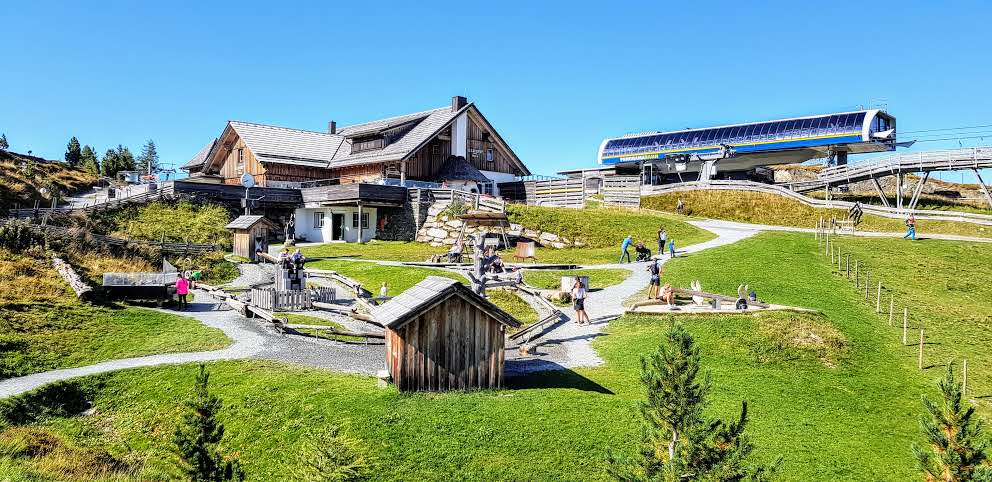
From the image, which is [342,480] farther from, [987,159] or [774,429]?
[987,159]

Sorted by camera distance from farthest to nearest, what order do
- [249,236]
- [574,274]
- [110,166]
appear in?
[110,166], [249,236], [574,274]

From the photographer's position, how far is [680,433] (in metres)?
8.71

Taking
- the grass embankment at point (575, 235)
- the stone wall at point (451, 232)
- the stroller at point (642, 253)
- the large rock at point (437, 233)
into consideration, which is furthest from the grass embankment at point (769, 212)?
the large rock at point (437, 233)

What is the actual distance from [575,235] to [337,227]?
19.1 m

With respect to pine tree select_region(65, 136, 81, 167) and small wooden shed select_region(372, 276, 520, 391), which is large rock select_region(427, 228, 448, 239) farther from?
pine tree select_region(65, 136, 81, 167)

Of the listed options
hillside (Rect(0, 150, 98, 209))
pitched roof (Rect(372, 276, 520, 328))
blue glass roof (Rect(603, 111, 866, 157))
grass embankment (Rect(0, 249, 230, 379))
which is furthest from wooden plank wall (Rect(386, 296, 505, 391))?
blue glass roof (Rect(603, 111, 866, 157))

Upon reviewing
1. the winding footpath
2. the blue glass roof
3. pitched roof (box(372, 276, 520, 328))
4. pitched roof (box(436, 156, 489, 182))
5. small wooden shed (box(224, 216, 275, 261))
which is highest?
the blue glass roof

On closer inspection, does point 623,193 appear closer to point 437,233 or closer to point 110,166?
point 437,233

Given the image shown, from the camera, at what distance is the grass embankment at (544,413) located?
13.7 m

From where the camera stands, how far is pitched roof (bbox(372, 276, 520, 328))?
54.1 ft

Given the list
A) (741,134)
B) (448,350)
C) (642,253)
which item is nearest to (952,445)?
(448,350)

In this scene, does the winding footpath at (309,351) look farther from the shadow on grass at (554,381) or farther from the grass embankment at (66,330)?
the grass embankment at (66,330)

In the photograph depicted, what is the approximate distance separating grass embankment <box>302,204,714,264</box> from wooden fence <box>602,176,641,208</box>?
5912 millimetres

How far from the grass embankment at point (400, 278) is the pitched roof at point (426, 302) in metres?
8.72
